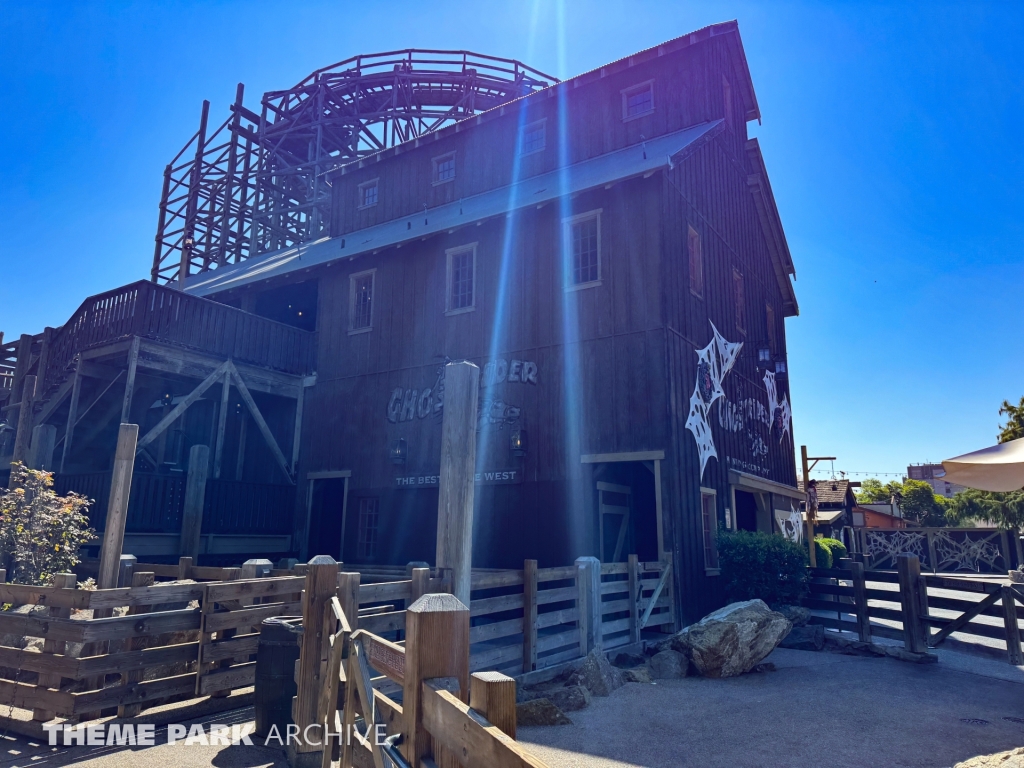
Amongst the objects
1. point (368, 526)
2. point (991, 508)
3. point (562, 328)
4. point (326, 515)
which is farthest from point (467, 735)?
point (991, 508)

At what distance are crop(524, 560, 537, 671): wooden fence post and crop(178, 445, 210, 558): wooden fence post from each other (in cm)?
784

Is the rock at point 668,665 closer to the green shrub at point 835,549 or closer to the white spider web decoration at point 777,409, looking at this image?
the white spider web decoration at point 777,409

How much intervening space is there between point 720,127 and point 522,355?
6.75 meters

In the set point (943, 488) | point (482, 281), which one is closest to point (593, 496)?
point (482, 281)

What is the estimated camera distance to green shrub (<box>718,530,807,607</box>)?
473 inches

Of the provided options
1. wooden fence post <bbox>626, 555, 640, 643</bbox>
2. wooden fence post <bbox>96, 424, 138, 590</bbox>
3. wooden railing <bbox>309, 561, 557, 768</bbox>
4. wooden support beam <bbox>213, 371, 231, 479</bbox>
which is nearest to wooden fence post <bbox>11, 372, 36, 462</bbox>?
wooden support beam <bbox>213, 371, 231, 479</bbox>

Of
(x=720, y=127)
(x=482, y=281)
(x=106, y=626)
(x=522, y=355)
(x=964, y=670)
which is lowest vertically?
(x=964, y=670)

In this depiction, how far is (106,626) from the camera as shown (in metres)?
5.93

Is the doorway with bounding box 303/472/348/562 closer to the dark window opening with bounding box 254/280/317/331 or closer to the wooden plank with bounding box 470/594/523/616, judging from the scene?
the dark window opening with bounding box 254/280/317/331

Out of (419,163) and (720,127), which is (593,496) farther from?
(419,163)

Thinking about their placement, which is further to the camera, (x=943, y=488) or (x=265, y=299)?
(x=943, y=488)

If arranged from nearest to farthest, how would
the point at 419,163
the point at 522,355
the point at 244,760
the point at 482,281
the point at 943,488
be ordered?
1. the point at 244,760
2. the point at 522,355
3. the point at 482,281
4. the point at 419,163
5. the point at 943,488

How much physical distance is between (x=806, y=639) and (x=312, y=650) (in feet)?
28.5

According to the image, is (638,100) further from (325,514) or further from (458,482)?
(458,482)
